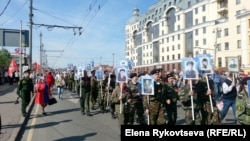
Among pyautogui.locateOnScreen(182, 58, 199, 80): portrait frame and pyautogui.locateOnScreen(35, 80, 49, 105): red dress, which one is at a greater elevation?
pyautogui.locateOnScreen(182, 58, 199, 80): portrait frame

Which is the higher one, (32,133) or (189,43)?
(189,43)

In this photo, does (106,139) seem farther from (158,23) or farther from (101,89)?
(158,23)

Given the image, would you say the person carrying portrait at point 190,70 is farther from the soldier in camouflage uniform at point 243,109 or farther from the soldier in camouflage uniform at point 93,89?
the soldier in camouflage uniform at point 93,89

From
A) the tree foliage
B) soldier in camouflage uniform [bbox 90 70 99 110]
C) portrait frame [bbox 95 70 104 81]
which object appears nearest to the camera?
soldier in camouflage uniform [bbox 90 70 99 110]

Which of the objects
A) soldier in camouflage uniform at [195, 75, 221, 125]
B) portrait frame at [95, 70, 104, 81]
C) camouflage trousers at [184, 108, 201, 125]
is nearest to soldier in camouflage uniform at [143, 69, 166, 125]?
camouflage trousers at [184, 108, 201, 125]

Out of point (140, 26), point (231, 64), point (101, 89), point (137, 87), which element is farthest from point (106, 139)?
point (140, 26)

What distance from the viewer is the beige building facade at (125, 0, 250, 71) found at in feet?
196

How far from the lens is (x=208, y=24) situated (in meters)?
70.3

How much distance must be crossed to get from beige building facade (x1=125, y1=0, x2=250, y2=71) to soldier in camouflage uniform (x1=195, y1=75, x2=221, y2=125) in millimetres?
35441

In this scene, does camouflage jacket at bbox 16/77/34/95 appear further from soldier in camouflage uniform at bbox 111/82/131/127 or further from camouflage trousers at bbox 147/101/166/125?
camouflage trousers at bbox 147/101/166/125

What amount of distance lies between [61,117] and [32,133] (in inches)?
128

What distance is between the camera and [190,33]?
78500mm

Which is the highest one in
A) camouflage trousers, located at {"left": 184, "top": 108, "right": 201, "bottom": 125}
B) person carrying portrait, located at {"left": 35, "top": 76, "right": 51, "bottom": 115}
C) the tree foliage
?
the tree foliage

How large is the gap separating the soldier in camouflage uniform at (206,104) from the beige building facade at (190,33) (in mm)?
35441
